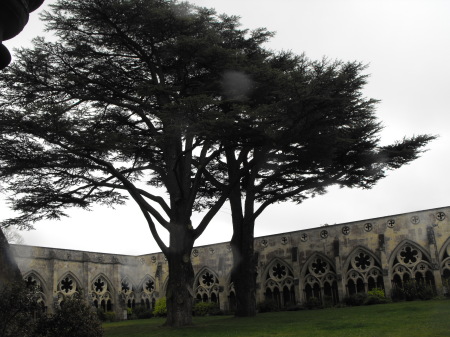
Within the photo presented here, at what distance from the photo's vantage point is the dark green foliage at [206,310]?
23734mm

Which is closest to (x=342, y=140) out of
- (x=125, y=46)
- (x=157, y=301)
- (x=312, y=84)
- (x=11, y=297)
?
(x=312, y=84)

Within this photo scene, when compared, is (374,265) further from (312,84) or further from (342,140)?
(312,84)

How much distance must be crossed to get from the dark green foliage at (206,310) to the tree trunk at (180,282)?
954cm

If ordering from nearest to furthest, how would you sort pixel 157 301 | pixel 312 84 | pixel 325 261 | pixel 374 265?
pixel 312 84 < pixel 374 265 < pixel 325 261 < pixel 157 301

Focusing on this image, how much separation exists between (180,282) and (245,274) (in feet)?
12.0

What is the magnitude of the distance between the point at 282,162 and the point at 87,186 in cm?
652

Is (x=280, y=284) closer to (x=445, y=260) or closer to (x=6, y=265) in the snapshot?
(x=445, y=260)

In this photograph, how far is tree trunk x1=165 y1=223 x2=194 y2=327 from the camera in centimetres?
1416

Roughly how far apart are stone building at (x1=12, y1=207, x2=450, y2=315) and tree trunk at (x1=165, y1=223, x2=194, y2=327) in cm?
686

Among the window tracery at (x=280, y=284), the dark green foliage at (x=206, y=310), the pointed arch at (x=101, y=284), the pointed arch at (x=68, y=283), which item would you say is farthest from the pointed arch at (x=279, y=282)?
the pointed arch at (x=68, y=283)

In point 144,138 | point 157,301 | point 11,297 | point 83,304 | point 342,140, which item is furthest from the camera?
point 157,301

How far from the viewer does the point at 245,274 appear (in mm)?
17328

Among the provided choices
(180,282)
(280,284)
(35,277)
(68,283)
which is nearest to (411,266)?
(280,284)

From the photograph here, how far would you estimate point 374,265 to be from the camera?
823 inches
